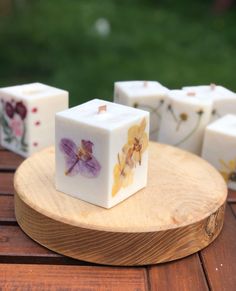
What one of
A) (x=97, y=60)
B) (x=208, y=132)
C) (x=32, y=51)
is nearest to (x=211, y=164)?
(x=208, y=132)

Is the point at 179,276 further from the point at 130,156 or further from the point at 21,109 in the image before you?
the point at 21,109

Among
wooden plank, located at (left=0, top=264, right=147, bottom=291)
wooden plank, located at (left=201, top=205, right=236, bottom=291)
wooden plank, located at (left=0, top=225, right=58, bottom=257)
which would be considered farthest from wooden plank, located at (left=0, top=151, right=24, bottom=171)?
wooden plank, located at (left=201, top=205, right=236, bottom=291)

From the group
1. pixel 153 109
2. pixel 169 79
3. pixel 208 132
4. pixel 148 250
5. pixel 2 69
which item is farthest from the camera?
pixel 2 69

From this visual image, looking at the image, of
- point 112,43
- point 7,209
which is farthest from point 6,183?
point 112,43

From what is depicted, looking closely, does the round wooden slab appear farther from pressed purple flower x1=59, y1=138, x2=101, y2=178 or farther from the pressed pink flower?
the pressed pink flower

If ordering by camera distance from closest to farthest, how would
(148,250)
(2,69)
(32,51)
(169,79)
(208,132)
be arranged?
1. (148,250)
2. (208,132)
3. (169,79)
4. (2,69)
5. (32,51)

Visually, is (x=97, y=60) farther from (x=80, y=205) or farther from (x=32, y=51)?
(x=80, y=205)

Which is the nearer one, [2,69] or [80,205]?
[80,205]

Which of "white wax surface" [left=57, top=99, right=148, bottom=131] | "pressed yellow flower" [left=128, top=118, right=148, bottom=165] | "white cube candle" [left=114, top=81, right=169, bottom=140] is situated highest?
"white wax surface" [left=57, top=99, right=148, bottom=131]
